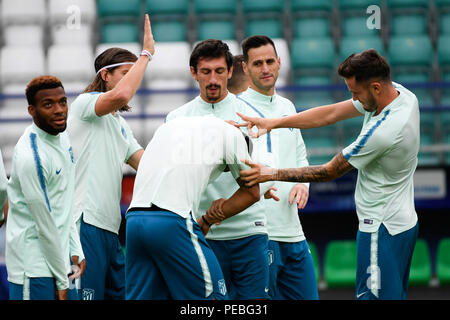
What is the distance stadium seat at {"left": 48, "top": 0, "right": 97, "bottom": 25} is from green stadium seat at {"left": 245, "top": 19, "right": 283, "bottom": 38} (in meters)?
2.34

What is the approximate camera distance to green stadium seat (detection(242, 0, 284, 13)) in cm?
1082

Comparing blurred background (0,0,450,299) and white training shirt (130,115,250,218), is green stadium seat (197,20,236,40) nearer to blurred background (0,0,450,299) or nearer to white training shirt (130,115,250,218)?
blurred background (0,0,450,299)

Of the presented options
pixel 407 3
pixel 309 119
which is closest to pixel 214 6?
pixel 407 3

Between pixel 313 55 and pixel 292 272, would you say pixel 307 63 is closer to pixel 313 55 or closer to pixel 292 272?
pixel 313 55

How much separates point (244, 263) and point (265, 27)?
638 centimetres

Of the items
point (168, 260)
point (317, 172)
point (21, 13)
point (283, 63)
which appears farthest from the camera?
point (21, 13)

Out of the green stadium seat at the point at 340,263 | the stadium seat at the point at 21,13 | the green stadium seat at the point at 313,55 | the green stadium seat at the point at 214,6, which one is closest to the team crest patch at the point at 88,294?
the green stadium seat at the point at 340,263

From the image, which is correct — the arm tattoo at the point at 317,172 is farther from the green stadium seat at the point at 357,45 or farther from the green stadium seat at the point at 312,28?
the green stadium seat at the point at 312,28

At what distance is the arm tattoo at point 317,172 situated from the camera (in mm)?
4566

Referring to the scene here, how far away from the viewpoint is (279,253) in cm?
528

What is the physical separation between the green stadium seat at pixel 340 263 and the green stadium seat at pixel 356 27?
327cm

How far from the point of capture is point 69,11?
10.4 m

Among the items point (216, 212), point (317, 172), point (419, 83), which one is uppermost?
point (419, 83)

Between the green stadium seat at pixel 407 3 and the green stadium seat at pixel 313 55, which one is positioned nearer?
the green stadium seat at pixel 313 55
